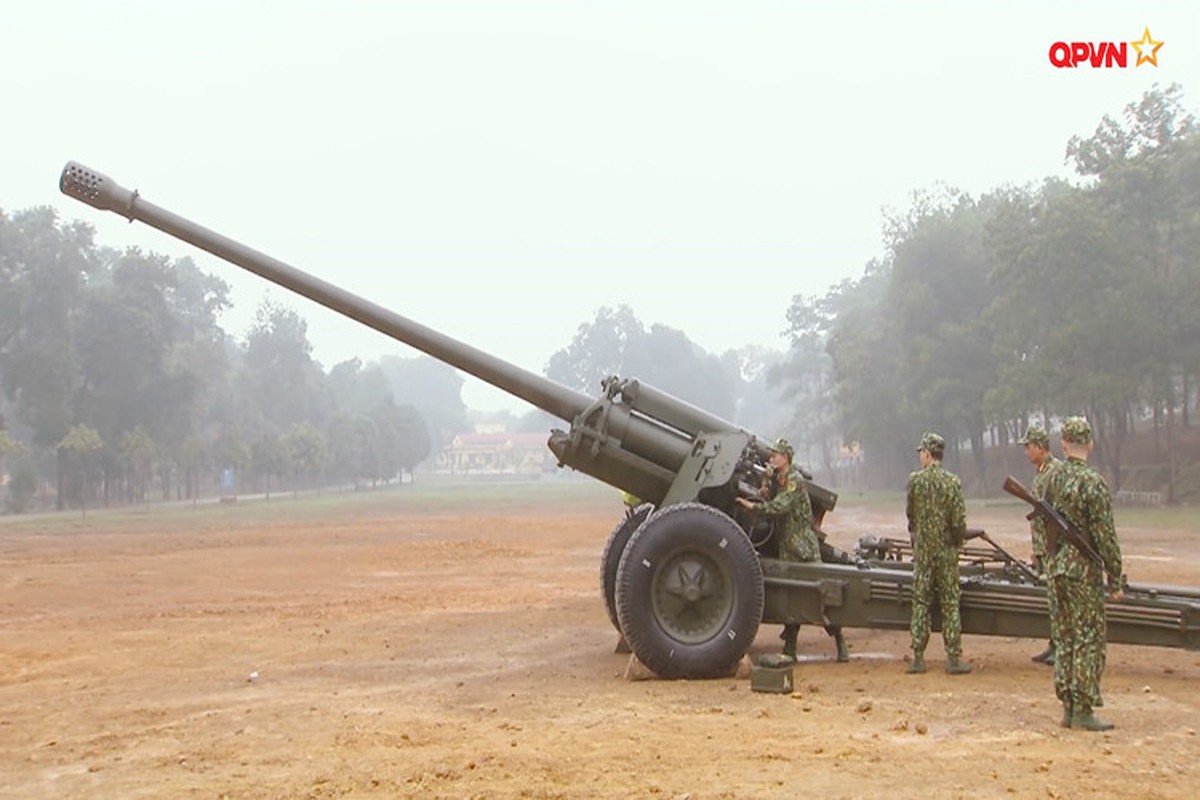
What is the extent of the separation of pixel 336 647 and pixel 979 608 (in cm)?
499

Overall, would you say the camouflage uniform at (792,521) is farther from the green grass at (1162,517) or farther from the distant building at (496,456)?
the distant building at (496,456)

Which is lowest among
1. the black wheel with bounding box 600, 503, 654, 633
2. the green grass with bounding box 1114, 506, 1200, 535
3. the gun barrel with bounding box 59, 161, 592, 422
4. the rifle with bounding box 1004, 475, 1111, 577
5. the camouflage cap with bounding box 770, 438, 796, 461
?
the green grass with bounding box 1114, 506, 1200, 535

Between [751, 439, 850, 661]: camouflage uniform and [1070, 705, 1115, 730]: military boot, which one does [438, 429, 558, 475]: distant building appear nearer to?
[751, 439, 850, 661]: camouflage uniform

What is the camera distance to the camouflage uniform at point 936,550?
792cm

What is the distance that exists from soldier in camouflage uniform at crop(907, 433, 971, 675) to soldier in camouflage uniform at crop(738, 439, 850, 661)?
0.69m

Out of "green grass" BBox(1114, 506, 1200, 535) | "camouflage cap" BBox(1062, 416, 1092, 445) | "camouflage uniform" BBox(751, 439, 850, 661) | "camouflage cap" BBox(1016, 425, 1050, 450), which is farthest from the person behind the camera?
"green grass" BBox(1114, 506, 1200, 535)

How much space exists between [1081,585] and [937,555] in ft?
5.50

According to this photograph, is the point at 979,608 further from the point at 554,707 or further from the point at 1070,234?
the point at 1070,234

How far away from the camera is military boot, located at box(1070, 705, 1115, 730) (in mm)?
6133

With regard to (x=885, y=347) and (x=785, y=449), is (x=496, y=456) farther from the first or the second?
(x=785, y=449)

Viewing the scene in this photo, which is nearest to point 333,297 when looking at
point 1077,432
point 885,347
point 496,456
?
point 1077,432

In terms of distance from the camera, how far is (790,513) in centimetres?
848

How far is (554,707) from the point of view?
703cm

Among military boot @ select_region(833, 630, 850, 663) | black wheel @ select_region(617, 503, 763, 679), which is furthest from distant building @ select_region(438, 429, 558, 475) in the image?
black wheel @ select_region(617, 503, 763, 679)
